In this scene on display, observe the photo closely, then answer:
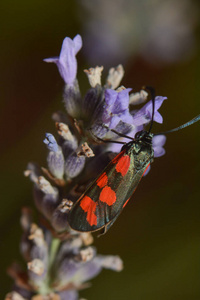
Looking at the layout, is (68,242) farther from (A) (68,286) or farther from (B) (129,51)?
(B) (129,51)

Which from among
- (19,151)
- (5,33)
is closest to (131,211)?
(19,151)

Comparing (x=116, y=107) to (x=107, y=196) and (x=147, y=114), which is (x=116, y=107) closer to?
(x=147, y=114)

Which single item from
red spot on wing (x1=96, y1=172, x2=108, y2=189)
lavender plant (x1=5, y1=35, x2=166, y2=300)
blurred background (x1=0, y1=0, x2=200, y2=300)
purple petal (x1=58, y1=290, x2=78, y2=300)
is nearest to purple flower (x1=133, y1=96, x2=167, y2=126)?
lavender plant (x1=5, y1=35, x2=166, y2=300)

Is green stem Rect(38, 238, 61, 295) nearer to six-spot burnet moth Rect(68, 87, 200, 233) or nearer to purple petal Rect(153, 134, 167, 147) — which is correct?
six-spot burnet moth Rect(68, 87, 200, 233)

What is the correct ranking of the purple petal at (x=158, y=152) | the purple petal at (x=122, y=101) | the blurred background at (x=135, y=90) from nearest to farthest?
1. the purple petal at (x=122, y=101)
2. the purple petal at (x=158, y=152)
3. the blurred background at (x=135, y=90)

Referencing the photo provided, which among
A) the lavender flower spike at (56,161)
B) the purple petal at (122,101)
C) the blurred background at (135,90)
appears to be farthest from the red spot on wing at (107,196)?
the blurred background at (135,90)

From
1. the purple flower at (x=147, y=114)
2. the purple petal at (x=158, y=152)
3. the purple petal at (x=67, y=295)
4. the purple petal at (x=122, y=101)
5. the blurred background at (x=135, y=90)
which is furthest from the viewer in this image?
the blurred background at (x=135, y=90)

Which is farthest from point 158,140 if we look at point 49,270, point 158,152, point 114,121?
point 49,270

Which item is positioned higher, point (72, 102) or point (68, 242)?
point (72, 102)

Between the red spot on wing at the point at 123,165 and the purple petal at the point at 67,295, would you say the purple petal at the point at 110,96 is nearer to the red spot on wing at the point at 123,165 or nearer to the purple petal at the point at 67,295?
the red spot on wing at the point at 123,165
